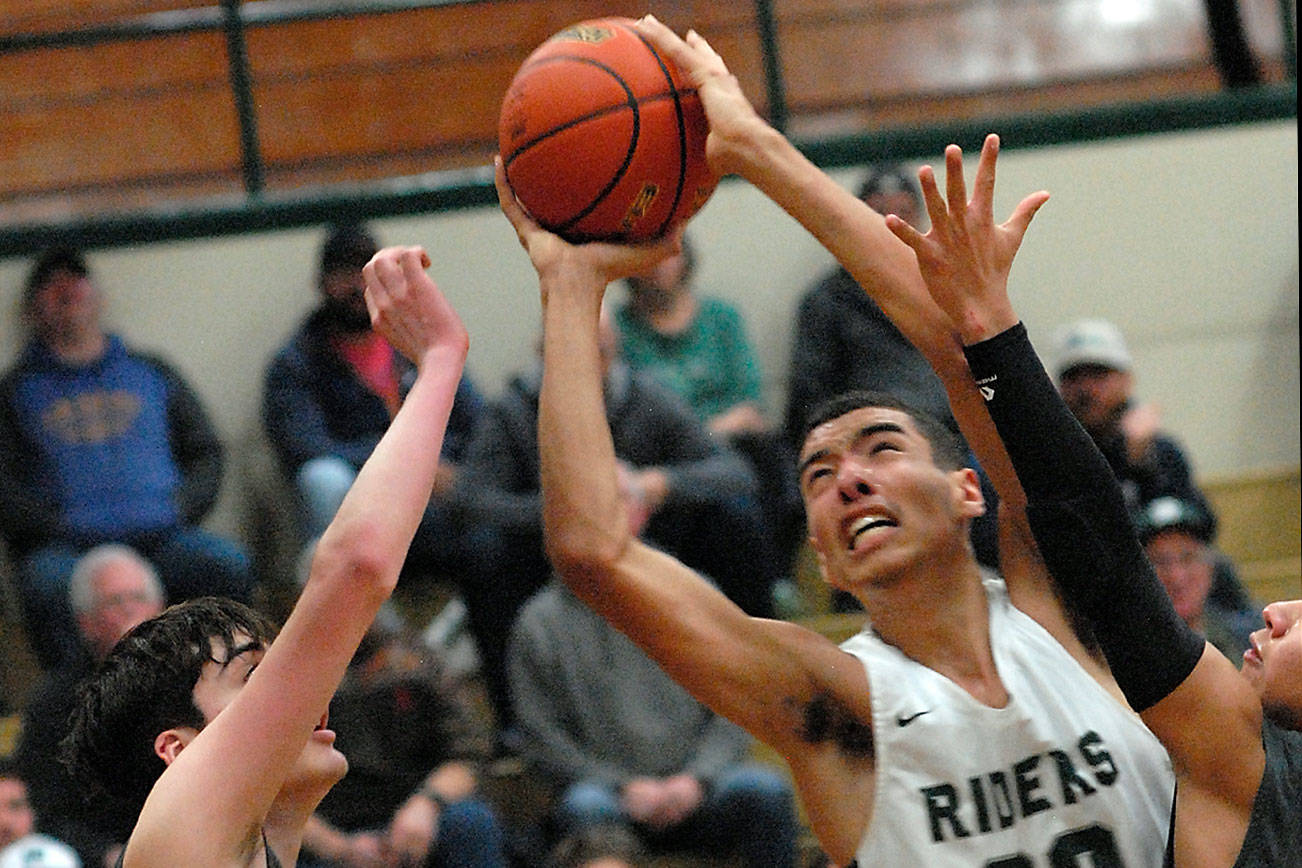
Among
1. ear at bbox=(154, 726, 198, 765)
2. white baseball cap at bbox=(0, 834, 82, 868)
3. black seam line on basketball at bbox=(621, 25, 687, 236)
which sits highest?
black seam line on basketball at bbox=(621, 25, 687, 236)

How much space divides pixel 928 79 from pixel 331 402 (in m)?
3.21

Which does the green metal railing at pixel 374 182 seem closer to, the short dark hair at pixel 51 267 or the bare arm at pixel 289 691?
the short dark hair at pixel 51 267

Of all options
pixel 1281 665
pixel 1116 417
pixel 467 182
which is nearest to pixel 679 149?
pixel 1281 665

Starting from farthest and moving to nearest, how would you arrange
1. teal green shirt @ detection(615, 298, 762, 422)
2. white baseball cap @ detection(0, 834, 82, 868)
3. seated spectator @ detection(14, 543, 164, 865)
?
1. teal green shirt @ detection(615, 298, 762, 422)
2. seated spectator @ detection(14, 543, 164, 865)
3. white baseball cap @ detection(0, 834, 82, 868)

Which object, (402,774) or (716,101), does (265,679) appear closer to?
(716,101)

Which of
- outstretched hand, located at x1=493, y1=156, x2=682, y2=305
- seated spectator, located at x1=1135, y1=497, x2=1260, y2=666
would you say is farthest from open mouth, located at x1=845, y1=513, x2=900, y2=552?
seated spectator, located at x1=1135, y1=497, x2=1260, y2=666

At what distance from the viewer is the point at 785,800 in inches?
190

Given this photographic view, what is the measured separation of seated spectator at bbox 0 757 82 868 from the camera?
183 inches

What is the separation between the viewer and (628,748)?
4984 millimetres

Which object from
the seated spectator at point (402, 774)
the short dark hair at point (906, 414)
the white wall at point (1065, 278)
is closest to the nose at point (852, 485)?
the short dark hair at point (906, 414)

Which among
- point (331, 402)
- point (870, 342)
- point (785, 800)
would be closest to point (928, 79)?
point (870, 342)

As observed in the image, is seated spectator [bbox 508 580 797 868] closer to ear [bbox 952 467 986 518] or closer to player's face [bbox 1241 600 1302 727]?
ear [bbox 952 467 986 518]

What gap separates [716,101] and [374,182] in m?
4.72

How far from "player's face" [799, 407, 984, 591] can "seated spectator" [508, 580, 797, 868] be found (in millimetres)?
2004
